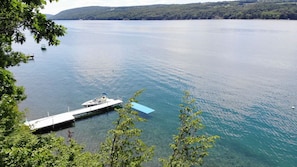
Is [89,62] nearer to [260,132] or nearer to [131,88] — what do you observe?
[131,88]

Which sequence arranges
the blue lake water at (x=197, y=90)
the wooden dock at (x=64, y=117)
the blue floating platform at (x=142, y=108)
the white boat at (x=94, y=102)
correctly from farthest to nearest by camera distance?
1. the white boat at (x=94, y=102)
2. the blue floating platform at (x=142, y=108)
3. the wooden dock at (x=64, y=117)
4. the blue lake water at (x=197, y=90)

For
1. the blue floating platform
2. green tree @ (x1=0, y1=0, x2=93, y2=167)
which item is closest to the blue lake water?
the blue floating platform

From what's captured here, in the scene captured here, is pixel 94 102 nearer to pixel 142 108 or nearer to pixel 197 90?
pixel 142 108

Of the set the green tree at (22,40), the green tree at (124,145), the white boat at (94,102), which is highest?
the green tree at (22,40)

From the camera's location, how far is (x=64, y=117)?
1676 inches

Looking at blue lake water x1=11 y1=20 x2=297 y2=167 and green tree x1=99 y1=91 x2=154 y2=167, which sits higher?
green tree x1=99 y1=91 x2=154 y2=167

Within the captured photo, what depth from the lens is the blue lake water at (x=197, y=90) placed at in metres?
36.0

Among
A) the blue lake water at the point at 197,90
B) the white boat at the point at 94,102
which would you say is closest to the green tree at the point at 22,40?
the blue lake water at the point at 197,90

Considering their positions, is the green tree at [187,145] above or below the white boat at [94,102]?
above

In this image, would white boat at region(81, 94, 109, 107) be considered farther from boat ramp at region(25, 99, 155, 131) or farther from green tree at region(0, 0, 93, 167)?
green tree at region(0, 0, 93, 167)

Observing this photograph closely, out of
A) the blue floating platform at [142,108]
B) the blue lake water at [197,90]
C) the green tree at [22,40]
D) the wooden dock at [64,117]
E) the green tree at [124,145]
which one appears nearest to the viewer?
the green tree at [22,40]

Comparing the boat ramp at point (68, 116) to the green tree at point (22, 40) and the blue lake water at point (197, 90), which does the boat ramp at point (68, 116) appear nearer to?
the blue lake water at point (197, 90)

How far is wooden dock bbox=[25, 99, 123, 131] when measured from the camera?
39.9m

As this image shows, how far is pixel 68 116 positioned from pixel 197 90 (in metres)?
27.4
